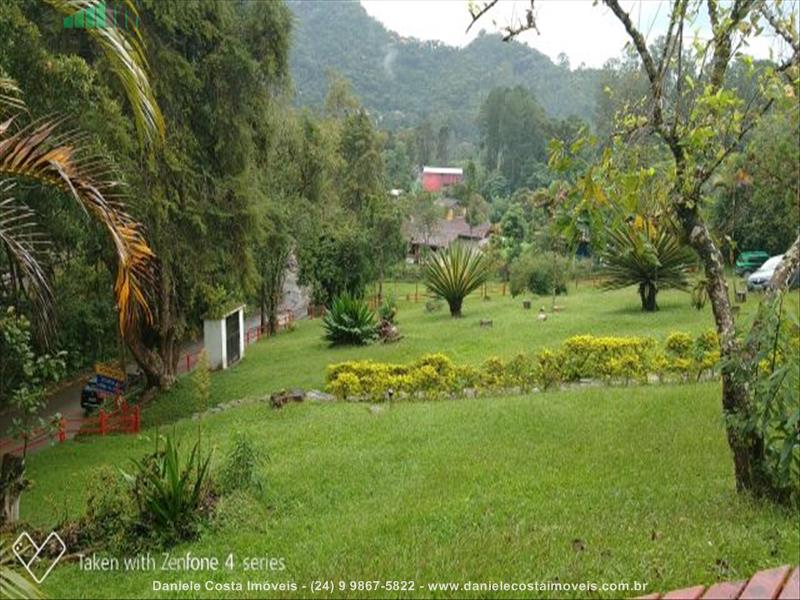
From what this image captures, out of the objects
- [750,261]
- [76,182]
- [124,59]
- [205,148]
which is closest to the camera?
[76,182]

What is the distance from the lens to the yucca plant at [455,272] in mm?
19141

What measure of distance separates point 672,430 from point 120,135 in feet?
27.0

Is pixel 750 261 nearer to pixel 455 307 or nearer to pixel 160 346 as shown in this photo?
pixel 455 307

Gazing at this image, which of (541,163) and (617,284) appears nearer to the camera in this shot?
(617,284)

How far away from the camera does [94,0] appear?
4.13 meters

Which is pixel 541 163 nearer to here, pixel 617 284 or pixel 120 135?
pixel 617 284

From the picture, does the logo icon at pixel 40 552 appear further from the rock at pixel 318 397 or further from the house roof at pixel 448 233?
the house roof at pixel 448 233

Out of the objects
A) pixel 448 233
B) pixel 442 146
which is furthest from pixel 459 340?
pixel 442 146

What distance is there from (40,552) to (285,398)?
619 centimetres

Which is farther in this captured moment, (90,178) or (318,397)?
(318,397)

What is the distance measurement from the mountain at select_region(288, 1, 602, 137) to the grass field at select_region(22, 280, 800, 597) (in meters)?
88.2

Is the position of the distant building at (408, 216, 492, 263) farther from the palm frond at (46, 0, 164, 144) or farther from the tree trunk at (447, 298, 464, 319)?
the palm frond at (46, 0, 164, 144)

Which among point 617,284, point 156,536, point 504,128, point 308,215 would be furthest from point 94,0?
point 504,128

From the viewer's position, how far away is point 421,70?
109m
